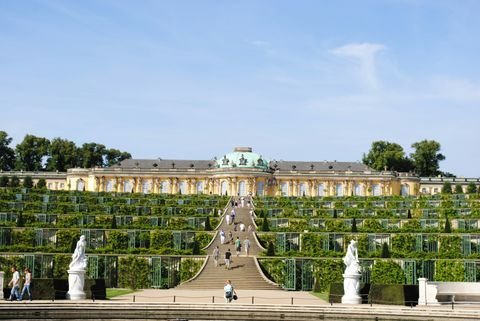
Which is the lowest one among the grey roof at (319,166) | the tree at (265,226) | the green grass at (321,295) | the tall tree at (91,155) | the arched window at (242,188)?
the green grass at (321,295)

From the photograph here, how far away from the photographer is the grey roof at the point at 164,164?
118656 millimetres

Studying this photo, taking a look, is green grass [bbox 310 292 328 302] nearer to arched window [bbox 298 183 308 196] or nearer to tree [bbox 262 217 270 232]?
tree [bbox 262 217 270 232]

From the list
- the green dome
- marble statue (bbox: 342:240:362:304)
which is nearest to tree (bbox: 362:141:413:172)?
the green dome

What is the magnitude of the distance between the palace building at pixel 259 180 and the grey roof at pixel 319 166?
155mm

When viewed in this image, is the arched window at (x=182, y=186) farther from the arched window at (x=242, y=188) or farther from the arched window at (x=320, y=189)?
the arched window at (x=320, y=189)

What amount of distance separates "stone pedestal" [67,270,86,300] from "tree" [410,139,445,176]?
9832cm

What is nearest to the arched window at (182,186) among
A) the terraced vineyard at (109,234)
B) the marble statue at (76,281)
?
the terraced vineyard at (109,234)

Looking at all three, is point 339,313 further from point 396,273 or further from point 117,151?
point 117,151

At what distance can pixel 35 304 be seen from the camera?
28.2 m

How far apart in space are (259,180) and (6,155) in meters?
41.1

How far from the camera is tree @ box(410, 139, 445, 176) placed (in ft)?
408

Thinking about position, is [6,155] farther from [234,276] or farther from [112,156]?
[234,276]

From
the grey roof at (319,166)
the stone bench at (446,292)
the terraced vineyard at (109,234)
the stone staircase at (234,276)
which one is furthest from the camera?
the grey roof at (319,166)

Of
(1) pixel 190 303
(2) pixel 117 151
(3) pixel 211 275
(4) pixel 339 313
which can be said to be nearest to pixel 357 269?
(4) pixel 339 313
